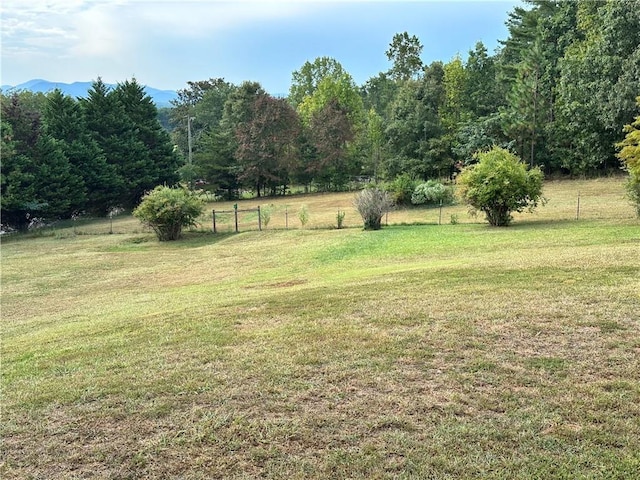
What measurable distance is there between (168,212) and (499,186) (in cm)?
1248

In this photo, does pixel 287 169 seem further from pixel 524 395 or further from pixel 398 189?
pixel 524 395

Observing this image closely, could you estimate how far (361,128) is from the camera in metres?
44.3

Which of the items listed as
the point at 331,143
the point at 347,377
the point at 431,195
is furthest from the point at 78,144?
the point at 347,377

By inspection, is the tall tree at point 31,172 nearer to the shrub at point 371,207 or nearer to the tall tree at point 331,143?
the shrub at point 371,207

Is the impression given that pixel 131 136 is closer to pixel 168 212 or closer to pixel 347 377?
pixel 168 212

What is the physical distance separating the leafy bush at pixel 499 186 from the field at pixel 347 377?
6.30 metres

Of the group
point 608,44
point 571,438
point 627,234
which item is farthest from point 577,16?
point 571,438

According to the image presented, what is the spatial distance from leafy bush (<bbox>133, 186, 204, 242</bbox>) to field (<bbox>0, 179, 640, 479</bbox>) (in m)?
10.4

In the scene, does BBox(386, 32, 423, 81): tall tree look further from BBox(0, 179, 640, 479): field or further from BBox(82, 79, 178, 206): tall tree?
BBox(0, 179, 640, 479): field

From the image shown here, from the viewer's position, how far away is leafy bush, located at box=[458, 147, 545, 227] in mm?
15734

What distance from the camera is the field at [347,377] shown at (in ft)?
9.72

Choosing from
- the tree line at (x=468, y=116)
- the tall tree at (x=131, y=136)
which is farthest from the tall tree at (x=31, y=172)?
the tree line at (x=468, y=116)

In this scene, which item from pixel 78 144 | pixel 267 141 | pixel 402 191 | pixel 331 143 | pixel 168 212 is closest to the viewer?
pixel 168 212

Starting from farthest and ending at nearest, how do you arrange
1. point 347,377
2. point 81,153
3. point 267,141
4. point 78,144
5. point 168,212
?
1. point 267,141
2. point 81,153
3. point 78,144
4. point 168,212
5. point 347,377
